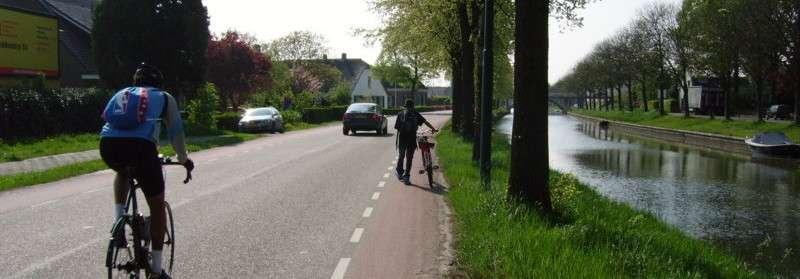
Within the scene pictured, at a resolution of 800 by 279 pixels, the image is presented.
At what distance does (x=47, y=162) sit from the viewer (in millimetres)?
16516

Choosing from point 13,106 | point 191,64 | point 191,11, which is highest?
point 191,11

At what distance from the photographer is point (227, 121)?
33.6 metres

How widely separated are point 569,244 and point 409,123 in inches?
276

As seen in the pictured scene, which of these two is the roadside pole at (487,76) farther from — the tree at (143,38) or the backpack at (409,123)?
the tree at (143,38)

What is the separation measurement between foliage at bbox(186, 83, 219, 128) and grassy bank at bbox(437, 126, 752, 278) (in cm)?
2155

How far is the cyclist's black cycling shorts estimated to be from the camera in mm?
4656

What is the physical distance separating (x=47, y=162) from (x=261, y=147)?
788 centimetres

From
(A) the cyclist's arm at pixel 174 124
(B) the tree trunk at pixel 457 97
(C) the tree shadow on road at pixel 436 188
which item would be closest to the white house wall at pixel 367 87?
(B) the tree trunk at pixel 457 97

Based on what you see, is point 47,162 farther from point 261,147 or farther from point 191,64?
point 191,64

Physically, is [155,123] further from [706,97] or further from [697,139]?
[706,97]

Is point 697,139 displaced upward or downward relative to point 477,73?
downward

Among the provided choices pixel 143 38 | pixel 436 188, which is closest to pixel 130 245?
pixel 436 188

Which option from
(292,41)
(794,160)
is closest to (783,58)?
(794,160)

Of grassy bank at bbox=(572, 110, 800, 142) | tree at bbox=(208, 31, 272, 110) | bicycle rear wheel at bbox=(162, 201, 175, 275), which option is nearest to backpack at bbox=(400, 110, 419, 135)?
bicycle rear wheel at bbox=(162, 201, 175, 275)
